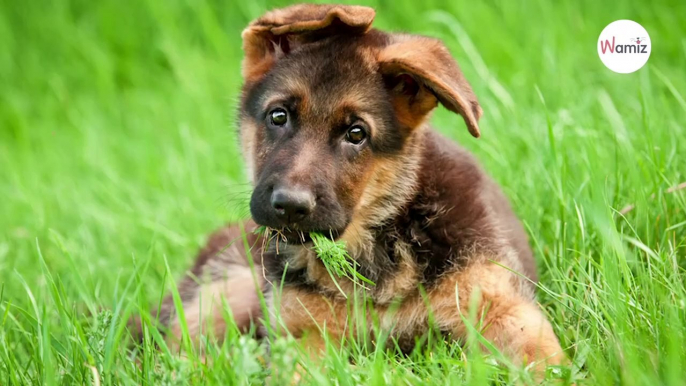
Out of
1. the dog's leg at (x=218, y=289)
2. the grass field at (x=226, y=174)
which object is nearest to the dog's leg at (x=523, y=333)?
the grass field at (x=226, y=174)

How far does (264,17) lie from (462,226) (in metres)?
1.39

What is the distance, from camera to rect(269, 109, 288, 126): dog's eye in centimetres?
381

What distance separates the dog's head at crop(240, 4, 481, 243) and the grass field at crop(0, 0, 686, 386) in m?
0.59

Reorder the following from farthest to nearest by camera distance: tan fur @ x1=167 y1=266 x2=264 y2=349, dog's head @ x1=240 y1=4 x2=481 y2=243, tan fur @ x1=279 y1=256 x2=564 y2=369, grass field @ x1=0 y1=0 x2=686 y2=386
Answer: tan fur @ x1=167 y1=266 x2=264 y2=349 → tan fur @ x1=279 y1=256 x2=564 y2=369 → dog's head @ x1=240 y1=4 x2=481 y2=243 → grass field @ x1=0 y1=0 x2=686 y2=386

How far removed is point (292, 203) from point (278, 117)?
64 centimetres

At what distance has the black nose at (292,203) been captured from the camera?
333cm

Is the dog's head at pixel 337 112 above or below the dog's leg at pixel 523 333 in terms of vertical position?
above

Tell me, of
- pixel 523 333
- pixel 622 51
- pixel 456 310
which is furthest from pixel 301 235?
pixel 622 51

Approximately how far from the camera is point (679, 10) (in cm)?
701

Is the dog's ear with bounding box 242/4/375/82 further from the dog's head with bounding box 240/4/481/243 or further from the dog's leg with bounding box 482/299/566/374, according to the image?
the dog's leg with bounding box 482/299/566/374

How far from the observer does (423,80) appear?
3.56 metres

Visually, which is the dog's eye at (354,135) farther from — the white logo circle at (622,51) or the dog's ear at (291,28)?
the white logo circle at (622,51)

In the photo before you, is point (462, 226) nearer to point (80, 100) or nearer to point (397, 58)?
point (397, 58)

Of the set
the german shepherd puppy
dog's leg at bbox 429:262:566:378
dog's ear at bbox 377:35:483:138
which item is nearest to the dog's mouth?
the german shepherd puppy
